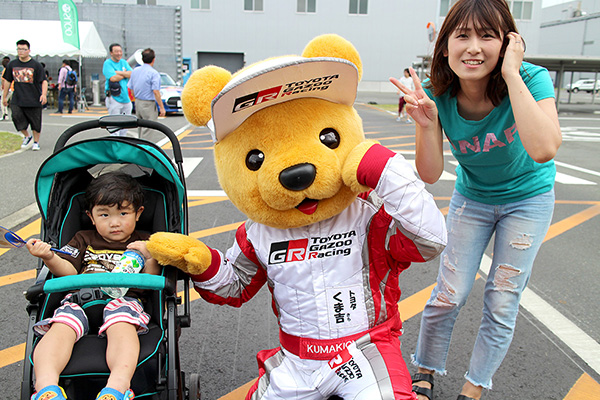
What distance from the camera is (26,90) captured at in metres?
9.43

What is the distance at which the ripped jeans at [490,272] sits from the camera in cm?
233

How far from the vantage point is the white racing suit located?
6.31 feet

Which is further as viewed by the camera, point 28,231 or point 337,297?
point 28,231

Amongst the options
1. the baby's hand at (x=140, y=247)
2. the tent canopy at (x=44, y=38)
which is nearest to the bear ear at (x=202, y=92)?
the baby's hand at (x=140, y=247)

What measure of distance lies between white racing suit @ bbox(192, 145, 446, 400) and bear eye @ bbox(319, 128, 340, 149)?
0.97ft

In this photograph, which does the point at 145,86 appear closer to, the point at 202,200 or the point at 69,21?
the point at 202,200

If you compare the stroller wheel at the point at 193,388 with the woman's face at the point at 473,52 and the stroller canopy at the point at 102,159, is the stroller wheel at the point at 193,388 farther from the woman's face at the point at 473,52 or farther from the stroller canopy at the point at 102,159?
the woman's face at the point at 473,52

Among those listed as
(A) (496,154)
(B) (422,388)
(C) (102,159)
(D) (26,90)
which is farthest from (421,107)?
(D) (26,90)

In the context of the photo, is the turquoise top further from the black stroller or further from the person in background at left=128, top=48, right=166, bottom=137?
the person in background at left=128, top=48, right=166, bottom=137

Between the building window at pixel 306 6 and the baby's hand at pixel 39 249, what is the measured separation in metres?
38.9

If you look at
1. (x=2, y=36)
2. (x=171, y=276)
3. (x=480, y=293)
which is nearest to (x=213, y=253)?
(x=171, y=276)

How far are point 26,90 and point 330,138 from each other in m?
9.40

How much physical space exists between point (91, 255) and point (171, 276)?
62 cm

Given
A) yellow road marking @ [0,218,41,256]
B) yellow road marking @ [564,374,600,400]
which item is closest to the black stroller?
yellow road marking @ [564,374,600,400]
